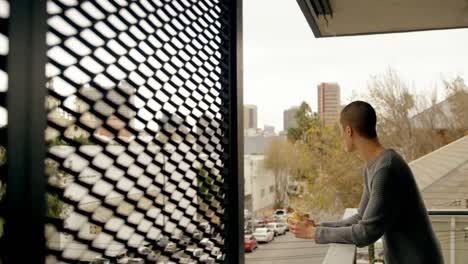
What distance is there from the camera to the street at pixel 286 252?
11.5 m

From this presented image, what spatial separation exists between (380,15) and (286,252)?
10909 mm

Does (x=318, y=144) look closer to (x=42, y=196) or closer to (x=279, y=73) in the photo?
(x=279, y=73)

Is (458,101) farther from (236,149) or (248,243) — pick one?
(236,149)

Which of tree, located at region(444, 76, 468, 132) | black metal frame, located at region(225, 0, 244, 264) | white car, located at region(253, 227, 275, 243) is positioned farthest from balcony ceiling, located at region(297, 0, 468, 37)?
tree, located at region(444, 76, 468, 132)

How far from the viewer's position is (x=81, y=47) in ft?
1.96

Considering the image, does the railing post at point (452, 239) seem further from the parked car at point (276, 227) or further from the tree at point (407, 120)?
the tree at point (407, 120)

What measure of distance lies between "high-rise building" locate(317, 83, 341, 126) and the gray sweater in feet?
42.2

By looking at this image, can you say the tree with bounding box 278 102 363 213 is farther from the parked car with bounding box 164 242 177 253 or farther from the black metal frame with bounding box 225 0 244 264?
the parked car with bounding box 164 242 177 253

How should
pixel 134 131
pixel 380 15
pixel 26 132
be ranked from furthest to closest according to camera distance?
pixel 380 15, pixel 134 131, pixel 26 132

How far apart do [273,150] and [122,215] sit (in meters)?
14.7

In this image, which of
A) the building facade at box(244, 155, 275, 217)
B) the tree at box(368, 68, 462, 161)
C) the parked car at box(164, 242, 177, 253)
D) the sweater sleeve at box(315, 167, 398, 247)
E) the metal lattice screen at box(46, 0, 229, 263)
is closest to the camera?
the metal lattice screen at box(46, 0, 229, 263)

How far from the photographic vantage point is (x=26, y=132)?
0.47 metres

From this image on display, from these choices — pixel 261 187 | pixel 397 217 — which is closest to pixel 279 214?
pixel 261 187

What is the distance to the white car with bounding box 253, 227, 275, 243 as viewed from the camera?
1178 cm
